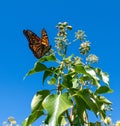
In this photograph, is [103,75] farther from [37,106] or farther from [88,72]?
[37,106]

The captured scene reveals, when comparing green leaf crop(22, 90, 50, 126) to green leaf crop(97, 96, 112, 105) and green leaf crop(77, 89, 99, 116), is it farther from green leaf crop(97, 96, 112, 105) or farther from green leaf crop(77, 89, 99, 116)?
green leaf crop(97, 96, 112, 105)

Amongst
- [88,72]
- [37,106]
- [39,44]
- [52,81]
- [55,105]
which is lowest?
[55,105]

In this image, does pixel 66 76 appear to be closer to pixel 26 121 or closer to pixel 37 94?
pixel 37 94

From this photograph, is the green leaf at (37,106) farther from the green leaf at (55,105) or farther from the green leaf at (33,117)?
the green leaf at (55,105)

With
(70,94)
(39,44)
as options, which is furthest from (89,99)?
(39,44)

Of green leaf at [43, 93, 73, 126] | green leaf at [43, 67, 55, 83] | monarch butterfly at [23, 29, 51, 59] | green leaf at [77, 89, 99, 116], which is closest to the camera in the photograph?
green leaf at [43, 93, 73, 126]

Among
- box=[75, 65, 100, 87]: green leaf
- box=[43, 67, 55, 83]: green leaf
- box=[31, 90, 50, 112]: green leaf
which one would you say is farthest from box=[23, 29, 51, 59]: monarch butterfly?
box=[75, 65, 100, 87]: green leaf

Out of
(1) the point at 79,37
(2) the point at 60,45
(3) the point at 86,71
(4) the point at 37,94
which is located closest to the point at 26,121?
(4) the point at 37,94
